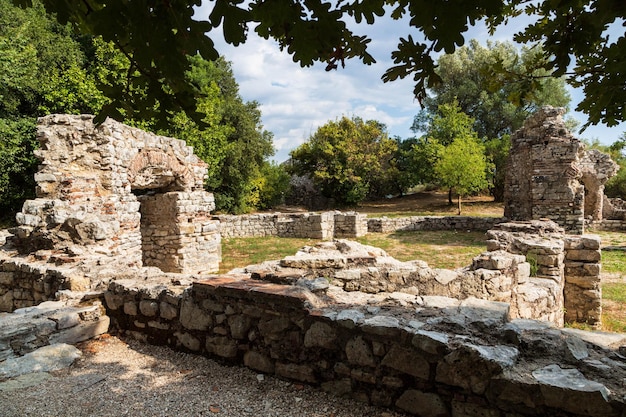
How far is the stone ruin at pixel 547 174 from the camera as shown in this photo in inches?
583

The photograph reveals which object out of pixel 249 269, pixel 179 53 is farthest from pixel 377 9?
pixel 249 269

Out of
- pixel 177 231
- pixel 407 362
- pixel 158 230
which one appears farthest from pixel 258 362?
pixel 158 230

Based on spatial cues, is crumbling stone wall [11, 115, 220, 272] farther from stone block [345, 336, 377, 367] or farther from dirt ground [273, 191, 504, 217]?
dirt ground [273, 191, 504, 217]

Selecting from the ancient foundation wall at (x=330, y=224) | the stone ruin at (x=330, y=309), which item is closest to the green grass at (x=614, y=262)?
the stone ruin at (x=330, y=309)

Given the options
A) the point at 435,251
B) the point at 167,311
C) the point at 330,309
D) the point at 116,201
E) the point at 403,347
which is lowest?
the point at 435,251

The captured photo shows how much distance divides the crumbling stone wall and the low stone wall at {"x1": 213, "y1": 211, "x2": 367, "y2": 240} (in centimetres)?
631

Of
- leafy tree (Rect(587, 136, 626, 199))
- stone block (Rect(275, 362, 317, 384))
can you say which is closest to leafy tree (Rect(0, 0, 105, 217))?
stone block (Rect(275, 362, 317, 384))

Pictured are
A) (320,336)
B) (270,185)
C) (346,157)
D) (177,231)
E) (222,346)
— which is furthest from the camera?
(346,157)

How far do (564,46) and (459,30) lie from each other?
40.5 inches

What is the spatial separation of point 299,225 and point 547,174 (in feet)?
35.3

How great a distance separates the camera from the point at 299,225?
17594 millimetres

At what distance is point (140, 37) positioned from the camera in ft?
4.91

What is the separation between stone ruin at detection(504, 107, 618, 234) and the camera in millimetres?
14820

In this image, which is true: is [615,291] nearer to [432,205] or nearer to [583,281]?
[583,281]
